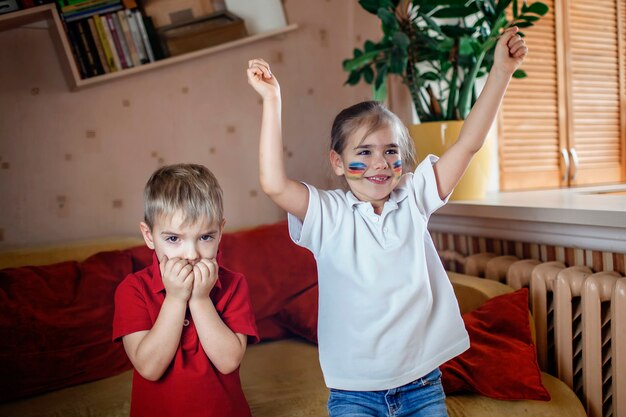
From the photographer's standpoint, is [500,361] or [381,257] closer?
[381,257]

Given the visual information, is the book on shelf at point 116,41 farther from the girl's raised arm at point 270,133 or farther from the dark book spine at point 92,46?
the girl's raised arm at point 270,133

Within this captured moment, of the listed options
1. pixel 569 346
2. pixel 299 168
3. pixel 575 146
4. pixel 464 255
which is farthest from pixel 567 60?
pixel 569 346

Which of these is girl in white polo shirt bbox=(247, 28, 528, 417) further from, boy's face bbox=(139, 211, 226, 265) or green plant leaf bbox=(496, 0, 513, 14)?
green plant leaf bbox=(496, 0, 513, 14)

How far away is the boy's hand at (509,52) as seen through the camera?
1.14 meters

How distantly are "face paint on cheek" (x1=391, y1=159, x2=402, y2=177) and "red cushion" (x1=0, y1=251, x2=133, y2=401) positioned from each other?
2.95 feet

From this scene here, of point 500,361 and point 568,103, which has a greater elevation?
point 568,103

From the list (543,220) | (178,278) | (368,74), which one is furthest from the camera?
(368,74)

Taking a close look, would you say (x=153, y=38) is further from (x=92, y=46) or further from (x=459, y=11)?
(x=459, y=11)

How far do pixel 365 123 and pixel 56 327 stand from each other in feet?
3.17

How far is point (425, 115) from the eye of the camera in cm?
209

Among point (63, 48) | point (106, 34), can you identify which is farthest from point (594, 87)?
point (63, 48)

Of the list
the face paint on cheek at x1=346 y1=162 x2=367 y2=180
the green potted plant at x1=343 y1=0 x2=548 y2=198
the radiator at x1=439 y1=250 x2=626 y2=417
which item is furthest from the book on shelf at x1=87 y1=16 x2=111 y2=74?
the radiator at x1=439 y1=250 x2=626 y2=417

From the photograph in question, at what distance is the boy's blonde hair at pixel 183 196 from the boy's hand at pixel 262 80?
0.20 m

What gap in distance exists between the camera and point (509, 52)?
1141 mm
